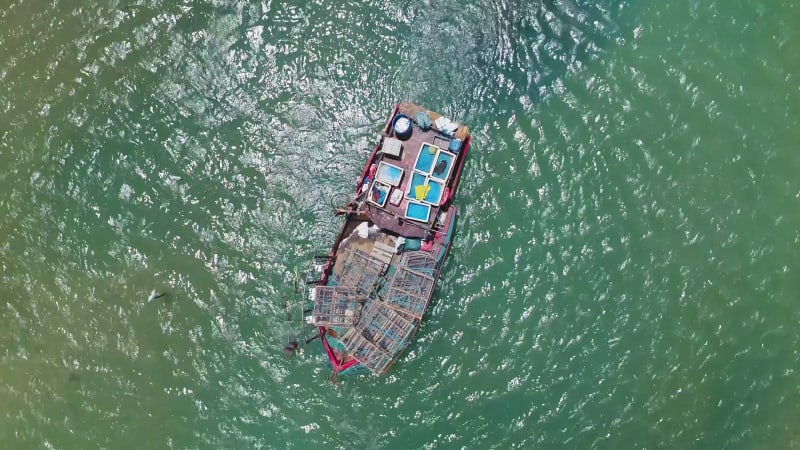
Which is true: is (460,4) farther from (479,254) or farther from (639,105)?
(479,254)

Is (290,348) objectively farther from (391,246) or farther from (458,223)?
(458,223)

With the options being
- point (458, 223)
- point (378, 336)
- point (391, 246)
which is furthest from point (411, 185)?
point (378, 336)

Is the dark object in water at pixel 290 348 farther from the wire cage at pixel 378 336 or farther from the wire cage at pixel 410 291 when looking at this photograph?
the wire cage at pixel 410 291

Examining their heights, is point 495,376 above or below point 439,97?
below

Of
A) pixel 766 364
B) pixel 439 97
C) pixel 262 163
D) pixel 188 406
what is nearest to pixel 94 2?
pixel 262 163

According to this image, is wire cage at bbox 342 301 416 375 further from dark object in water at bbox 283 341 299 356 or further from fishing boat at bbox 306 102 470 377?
dark object in water at bbox 283 341 299 356

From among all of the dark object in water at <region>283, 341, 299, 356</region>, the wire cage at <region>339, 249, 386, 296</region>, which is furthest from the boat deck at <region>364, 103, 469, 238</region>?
the dark object in water at <region>283, 341, 299, 356</region>
